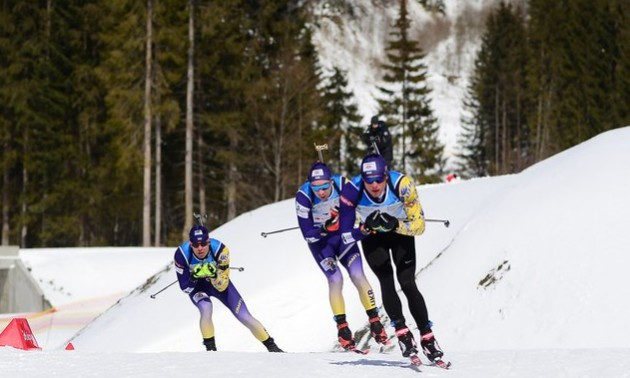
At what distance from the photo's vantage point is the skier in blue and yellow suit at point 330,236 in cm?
1002

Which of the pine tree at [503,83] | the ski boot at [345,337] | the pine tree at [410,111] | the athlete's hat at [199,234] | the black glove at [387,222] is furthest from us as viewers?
the pine tree at [503,83]

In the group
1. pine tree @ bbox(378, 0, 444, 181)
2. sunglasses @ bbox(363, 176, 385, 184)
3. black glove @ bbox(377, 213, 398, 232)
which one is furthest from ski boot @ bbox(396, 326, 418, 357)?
pine tree @ bbox(378, 0, 444, 181)

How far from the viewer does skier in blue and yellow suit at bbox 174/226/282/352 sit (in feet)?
36.2

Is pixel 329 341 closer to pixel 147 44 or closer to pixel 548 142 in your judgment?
pixel 147 44

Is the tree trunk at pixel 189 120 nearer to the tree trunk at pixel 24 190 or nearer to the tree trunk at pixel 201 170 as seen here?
the tree trunk at pixel 201 170

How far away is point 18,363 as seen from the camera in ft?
25.4

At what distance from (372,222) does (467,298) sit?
502 cm

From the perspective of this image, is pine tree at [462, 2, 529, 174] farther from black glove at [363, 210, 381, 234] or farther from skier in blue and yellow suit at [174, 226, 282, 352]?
black glove at [363, 210, 381, 234]

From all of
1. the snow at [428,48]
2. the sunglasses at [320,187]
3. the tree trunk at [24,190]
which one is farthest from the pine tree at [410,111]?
the snow at [428,48]

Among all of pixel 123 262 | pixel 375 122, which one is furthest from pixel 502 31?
pixel 375 122

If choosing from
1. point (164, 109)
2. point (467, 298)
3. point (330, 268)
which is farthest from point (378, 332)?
point (164, 109)

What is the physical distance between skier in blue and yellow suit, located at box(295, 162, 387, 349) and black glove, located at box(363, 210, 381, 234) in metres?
2.43

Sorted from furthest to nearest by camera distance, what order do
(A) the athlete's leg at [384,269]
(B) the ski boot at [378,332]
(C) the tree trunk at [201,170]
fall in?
(C) the tree trunk at [201,170] → (B) the ski boot at [378,332] → (A) the athlete's leg at [384,269]

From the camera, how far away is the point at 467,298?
1212cm
